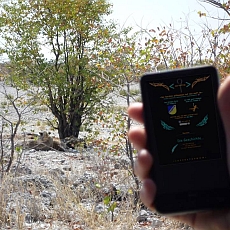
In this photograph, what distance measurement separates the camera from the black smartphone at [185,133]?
1.49 metres

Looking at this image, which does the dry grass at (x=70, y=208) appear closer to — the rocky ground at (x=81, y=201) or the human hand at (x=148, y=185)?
the rocky ground at (x=81, y=201)

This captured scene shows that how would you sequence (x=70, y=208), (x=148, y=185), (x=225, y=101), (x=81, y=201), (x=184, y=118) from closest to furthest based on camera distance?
(x=225, y=101) < (x=148, y=185) < (x=184, y=118) < (x=70, y=208) < (x=81, y=201)

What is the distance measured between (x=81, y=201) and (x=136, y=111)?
9.96 feet

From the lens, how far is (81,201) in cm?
437

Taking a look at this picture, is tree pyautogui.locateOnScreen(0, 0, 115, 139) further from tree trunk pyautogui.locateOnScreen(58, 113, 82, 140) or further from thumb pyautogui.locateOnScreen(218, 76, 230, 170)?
thumb pyautogui.locateOnScreen(218, 76, 230, 170)

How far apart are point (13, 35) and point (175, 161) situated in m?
8.00

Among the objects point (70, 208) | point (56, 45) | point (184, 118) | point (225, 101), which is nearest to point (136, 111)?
point (184, 118)

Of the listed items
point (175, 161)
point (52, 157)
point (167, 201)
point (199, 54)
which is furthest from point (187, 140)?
point (52, 157)

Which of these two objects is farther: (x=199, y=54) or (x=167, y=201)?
(x=199, y=54)

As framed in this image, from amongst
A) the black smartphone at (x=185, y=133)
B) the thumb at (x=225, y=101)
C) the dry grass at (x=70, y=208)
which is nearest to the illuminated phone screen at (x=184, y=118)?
the black smartphone at (x=185, y=133)

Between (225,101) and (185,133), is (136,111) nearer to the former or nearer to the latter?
(185,133)

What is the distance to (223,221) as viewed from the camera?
144 centimetres

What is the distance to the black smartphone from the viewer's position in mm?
1491

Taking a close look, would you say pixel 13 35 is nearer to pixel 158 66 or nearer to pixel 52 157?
pixel 52 157
